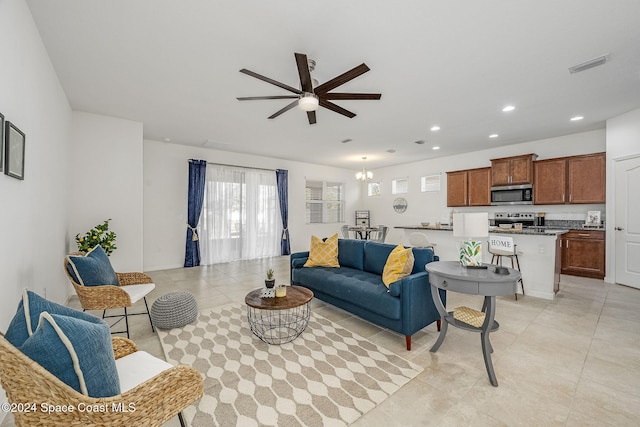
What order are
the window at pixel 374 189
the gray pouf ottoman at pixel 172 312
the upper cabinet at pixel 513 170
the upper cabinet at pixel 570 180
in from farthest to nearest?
the window at pixel 374 189
the upper cabinet at pixel 513 170
the upper cabinet at pixel 570 180
the gray pouf ottoman at pixel 172 312

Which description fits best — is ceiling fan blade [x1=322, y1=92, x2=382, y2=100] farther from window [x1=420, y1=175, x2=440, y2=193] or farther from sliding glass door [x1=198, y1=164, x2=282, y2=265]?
window [x1=420, y1=175, x2=440, y2=193]

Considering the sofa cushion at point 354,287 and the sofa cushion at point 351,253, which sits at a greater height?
the sofa cushion at point 351,253

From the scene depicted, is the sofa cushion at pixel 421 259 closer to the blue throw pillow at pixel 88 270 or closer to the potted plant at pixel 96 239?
the blue throw pillow at pixel 88 270

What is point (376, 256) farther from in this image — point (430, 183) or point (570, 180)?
point (430, 183)

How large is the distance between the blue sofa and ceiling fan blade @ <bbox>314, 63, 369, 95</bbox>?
1.94 metres

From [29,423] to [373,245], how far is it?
322 centimetres

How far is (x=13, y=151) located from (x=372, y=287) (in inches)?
126

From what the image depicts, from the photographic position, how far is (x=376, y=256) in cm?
349

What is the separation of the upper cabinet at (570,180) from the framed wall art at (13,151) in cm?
793

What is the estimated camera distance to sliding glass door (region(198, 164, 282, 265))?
6406mm

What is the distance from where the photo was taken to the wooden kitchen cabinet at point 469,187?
6516 millimetres

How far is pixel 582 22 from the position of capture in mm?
2250

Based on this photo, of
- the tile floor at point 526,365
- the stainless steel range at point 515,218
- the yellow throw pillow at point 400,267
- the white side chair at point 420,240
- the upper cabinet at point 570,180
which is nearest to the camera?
the tile floor at point 526,365

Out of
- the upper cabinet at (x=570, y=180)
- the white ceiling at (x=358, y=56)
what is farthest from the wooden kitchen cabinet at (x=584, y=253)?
the white ceiling at (x=358, y=56)
